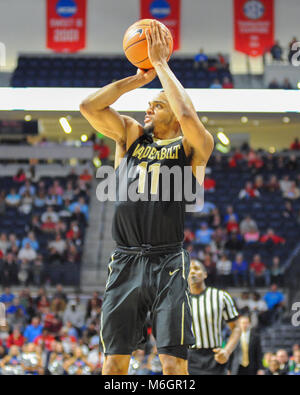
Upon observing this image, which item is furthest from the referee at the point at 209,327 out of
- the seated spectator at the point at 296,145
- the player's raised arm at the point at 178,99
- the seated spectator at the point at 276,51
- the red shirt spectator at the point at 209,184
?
the seated spectator at the point at 296,145

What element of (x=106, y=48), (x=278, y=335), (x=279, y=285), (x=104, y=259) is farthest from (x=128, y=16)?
(x=278, y=335)

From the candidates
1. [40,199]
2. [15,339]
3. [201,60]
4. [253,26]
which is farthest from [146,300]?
[201,60]

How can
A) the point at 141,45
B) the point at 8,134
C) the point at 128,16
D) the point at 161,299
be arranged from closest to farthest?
the point at 161,299 → the point at 141,45 → the point at 128,16 → the point at 8,134

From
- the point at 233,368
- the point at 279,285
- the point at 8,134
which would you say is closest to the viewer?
the point at 233,368

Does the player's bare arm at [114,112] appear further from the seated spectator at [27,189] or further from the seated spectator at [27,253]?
the seated spectator at [27,189]

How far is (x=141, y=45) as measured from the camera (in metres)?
3.81

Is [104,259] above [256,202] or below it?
below

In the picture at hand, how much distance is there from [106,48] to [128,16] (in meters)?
1.10

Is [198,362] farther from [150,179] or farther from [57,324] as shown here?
[57,324]

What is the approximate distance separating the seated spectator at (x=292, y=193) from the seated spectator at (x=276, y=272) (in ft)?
8.14

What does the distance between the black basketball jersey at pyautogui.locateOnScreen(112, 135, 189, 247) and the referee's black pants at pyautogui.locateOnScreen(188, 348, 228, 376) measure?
2.59 m

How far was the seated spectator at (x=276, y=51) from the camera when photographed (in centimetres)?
1551

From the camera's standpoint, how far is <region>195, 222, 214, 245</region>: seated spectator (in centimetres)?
1363
